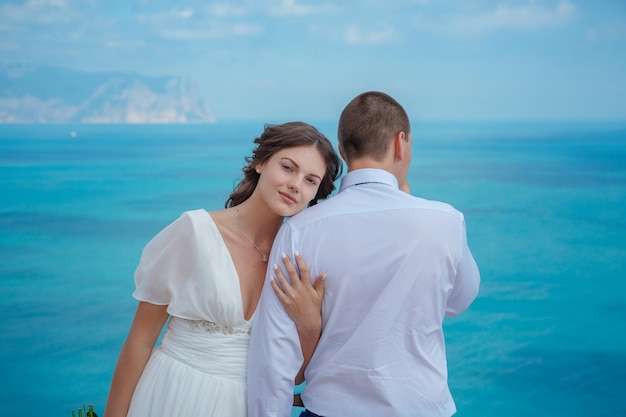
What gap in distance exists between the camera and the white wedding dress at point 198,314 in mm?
1960

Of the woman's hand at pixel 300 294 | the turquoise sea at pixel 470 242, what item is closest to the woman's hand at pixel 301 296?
the woman's hand at pixel 300 294

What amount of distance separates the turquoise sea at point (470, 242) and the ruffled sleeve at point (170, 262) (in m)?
4.53

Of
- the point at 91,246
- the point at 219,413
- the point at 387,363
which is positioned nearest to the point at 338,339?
the point at 387,363

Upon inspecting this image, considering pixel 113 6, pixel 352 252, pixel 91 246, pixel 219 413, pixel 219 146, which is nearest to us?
pixel 352 252

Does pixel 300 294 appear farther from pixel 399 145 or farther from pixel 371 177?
pixel 399 145

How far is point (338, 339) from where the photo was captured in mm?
1838

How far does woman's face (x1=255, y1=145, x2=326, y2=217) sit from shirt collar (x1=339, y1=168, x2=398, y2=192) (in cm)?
17

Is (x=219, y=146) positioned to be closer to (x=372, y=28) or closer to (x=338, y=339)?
(x=372, y=28)

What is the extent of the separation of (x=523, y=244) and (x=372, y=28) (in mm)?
5289

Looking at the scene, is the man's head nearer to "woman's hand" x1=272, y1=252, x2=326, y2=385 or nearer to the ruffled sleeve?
"woman's hand" x1=272, y1=252, x2=326, y2=385

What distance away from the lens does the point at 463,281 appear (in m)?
1.89

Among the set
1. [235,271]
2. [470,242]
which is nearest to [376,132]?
[235,271]

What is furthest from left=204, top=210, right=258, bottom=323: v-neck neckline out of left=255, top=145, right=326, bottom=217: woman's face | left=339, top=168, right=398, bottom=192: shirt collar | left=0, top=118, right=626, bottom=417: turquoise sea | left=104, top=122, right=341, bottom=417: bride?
left=0, top=118, right=626, bottom=417: turquoise sea

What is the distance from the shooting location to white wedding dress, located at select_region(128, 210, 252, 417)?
196 centimetres
